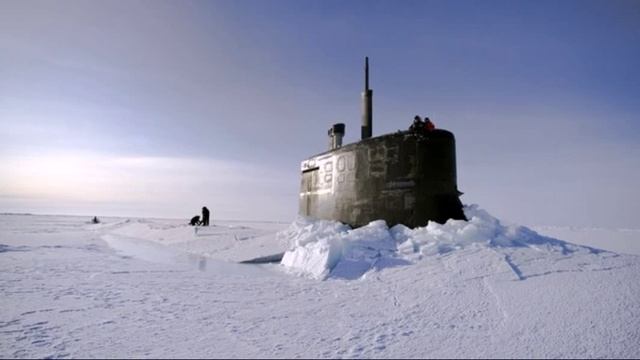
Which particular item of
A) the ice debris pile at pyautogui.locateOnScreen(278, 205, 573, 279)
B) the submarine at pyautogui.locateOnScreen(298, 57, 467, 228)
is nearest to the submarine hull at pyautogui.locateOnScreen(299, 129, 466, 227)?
the submarine at pyautogui.locateOnScreen(298, 57, 467, 228)

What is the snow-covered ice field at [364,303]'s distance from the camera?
10.4 feet

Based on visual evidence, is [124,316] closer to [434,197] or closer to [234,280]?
[234,280]

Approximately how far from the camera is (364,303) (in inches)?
177

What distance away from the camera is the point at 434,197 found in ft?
Result: 23.8

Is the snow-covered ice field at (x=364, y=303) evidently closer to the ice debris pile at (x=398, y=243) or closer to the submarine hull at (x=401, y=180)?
the ice debris pile at (x=398, y=243)

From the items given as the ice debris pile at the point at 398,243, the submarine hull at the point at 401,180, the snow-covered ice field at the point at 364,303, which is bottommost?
the snow-covered ice field at the point at 364,303

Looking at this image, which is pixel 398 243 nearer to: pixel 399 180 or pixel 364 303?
pixel 399 180

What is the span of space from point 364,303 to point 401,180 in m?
3.40

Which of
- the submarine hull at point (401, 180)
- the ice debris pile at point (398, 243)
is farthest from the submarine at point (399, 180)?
the ice debris pile at point (398, 243)

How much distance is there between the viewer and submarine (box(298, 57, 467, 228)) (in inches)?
286

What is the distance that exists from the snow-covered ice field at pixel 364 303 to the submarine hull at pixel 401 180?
426 mm

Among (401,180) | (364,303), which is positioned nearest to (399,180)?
(401,180)

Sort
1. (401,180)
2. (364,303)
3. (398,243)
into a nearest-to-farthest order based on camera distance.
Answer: (364,303), (398,243), (401,180)

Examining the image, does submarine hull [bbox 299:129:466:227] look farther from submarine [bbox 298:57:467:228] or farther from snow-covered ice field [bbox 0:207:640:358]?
snow-covered ice field [bbox 0:207:640:358]
